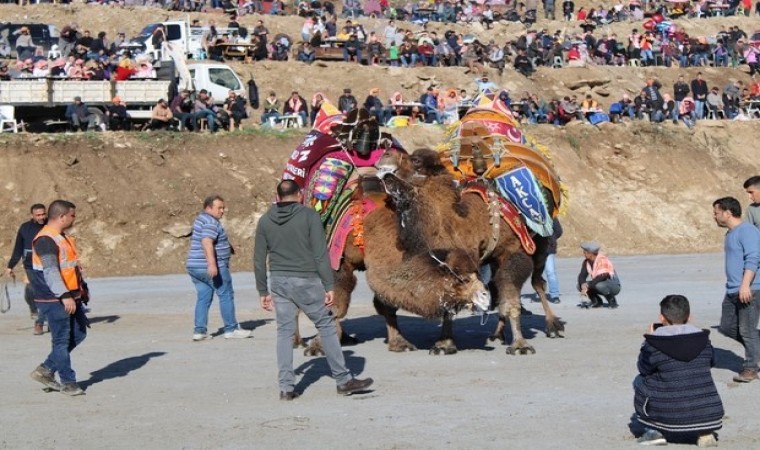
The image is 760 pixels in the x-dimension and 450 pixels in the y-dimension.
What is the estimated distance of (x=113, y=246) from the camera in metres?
30.8

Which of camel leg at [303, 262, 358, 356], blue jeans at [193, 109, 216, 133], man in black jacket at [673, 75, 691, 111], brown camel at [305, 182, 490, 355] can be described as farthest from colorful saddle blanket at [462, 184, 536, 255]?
man in black jacket at [673, 75, 691, 111]

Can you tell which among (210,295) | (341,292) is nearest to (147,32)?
(210,295)

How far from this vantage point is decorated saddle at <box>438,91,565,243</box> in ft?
50.7

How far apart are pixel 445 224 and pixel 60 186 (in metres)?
20.6

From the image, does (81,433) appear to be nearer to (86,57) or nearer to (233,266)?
(233,266)

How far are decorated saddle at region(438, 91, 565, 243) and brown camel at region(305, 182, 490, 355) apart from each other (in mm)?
1574

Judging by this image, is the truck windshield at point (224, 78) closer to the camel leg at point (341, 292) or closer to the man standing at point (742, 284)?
the camel leg at point (341, 292)

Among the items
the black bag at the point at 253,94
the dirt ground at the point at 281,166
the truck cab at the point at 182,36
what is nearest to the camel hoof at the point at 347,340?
the dirt ground at the point at 281,166

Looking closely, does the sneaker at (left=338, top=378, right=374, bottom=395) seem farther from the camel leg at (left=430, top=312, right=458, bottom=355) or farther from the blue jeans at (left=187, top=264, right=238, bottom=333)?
the blue jeans at (left=187, top=264, right=238, bottom=333)

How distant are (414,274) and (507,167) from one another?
355 centimetres

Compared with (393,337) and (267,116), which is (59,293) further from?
(267,116)

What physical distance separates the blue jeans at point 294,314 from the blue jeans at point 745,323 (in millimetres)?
4085

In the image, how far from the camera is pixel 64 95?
3450 centimetres

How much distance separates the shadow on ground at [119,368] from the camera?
13516mm
